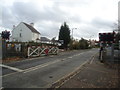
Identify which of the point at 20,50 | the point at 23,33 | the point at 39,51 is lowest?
the point at 39,51

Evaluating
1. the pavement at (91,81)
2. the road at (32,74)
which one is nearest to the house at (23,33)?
the road at (32,74)

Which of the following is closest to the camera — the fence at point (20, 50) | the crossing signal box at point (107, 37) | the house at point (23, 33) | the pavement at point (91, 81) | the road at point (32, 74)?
the pavement at point (91, 81)

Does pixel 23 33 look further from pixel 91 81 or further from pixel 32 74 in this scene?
pixel 91 81

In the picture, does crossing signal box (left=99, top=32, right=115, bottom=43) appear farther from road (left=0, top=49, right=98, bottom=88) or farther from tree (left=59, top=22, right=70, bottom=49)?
tree (left=59, top=22, right=70, bottom=49)

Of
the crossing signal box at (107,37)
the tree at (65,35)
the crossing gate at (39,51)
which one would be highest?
the tree at (65,35)

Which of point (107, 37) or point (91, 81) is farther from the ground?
point (107, 37)

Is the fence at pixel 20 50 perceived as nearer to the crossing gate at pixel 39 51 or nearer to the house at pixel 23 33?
the crossing gate at pixel 39 51

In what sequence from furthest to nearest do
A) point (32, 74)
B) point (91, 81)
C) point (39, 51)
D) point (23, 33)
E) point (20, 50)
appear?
point (23, 33) < point (39, 51) < point (20, 50) < point (32, 74) < point (91, 81)

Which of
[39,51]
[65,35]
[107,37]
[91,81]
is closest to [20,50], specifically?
[39,51]

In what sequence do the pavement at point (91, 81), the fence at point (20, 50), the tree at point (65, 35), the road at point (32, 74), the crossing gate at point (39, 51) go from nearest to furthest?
1. the pavement at point (91, 81)
2. the road at point (32, 74)
3. the fence at point (20, 50)
4. the crossing gate at point (39, 51)
5. the tree at point (65, 35)

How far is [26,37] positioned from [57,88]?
55472 mm

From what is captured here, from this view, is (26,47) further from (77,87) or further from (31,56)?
(77,87)

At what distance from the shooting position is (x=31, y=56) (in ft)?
70.9

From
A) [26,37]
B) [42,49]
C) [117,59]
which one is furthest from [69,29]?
[117,59]
